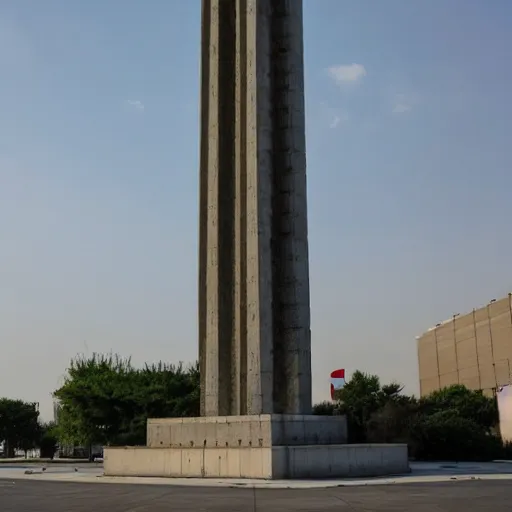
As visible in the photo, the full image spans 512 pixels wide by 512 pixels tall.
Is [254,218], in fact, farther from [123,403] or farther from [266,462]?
[123,403]

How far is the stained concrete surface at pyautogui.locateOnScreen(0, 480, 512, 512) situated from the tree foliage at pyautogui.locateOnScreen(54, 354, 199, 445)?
80.4 ft

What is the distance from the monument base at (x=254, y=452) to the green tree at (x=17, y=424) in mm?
65169

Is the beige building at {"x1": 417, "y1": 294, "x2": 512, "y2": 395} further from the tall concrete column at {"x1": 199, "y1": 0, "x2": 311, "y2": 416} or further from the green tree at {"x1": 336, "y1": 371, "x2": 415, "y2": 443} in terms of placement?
the tall concrete column at {"x1": 199, "y1": 0, "x2": 311, "y2": 416}

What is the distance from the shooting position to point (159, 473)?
28.3 meters

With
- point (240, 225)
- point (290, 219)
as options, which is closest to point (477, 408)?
point (290, 219)

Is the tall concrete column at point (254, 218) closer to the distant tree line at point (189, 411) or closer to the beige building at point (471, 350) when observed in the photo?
the distant tree line at point (189, 411)

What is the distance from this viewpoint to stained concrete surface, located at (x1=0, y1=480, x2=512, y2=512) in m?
15.7

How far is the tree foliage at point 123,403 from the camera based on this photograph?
156 ft

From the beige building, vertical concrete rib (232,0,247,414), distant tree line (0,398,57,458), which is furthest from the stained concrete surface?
distant tree line (0,398,57,458)

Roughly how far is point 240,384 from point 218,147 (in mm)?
10800

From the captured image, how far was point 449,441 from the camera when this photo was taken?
41.6 m

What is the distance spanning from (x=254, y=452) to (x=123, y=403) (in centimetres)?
2374

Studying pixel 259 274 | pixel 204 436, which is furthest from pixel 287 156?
pixel 204 436

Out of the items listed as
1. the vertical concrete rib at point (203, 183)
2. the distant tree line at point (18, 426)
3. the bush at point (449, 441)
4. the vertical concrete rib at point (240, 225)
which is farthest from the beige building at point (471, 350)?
the vertical concrete rib at point (240, 225)
